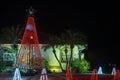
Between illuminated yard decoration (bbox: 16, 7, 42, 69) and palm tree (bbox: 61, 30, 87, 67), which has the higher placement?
palm tree (bbox: 61, 30, 87, 67)

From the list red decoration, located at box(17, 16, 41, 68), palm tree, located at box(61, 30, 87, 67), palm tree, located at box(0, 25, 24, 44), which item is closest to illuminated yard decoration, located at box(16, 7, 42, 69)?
red decoration, located at box(17, 16, 41, 68)

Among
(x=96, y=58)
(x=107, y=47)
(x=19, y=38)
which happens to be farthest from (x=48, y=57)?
(x=107, y=47)

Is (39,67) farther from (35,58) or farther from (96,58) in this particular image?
(96,58)

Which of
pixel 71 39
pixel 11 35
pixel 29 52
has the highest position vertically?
pixel 11 35

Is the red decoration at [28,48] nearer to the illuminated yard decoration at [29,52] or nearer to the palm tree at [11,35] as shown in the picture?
the illuminated yard decoration at [29,52]

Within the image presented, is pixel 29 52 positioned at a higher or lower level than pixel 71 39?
lower

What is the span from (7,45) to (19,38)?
2.17 m

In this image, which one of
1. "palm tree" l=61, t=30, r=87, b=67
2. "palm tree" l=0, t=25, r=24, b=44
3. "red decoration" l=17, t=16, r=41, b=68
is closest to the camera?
"red decoration" l=17, t=16, r=41, b=68

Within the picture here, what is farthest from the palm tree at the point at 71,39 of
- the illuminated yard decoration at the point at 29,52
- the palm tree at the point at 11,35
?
the illuminated yard decoration at the point at 29,52

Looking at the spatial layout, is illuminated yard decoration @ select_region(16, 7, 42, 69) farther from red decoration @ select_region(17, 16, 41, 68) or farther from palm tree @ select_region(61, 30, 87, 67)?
palm tree @ select_region(61, 30, 87, 67)

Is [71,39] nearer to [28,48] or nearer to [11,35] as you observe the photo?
[11,35]

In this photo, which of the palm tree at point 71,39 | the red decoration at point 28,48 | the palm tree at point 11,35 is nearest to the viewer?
the red decoration at point 28,48

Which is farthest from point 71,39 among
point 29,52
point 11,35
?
point 29,52

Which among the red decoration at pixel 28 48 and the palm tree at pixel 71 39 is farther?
the palm tree at pixel 71 39
